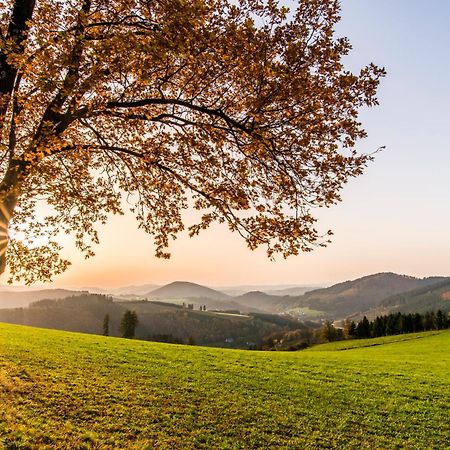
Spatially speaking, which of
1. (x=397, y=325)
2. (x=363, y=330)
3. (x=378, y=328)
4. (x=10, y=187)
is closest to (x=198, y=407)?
(x=10, y=187)

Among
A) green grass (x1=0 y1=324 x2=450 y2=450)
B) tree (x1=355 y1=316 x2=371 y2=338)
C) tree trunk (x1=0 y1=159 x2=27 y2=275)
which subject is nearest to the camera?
tree trunk (x1=0 y1=159 x2=27 y2=275)

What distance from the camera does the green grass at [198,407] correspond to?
11047 millimetres

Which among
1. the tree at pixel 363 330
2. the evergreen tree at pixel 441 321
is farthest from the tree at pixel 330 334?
the evergreen tree at pixel 441 321

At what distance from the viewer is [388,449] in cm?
1199

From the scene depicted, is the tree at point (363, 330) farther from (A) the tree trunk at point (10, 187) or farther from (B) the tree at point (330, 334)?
(A) the tree trunk at point (10, 187)

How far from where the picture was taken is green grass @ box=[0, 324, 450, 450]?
11.0m

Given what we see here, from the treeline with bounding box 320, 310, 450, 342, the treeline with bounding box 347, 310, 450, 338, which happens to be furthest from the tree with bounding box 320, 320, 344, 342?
the treeline with bounding box 347, 310, 450, 338

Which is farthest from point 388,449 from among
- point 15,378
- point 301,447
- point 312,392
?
point 15,378

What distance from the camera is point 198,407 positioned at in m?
14.3

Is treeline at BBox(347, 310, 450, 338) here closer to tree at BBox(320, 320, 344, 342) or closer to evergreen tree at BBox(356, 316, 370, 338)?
evergreen tree at BBox(356, 316, 370, 338)

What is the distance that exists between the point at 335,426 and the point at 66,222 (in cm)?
1396

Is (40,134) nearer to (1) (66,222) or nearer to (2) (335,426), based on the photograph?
(1) (66,222)

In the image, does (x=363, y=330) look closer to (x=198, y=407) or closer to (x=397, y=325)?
(x=397, y=325)

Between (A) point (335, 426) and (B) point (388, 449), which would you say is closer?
(B) point (388, 449)
